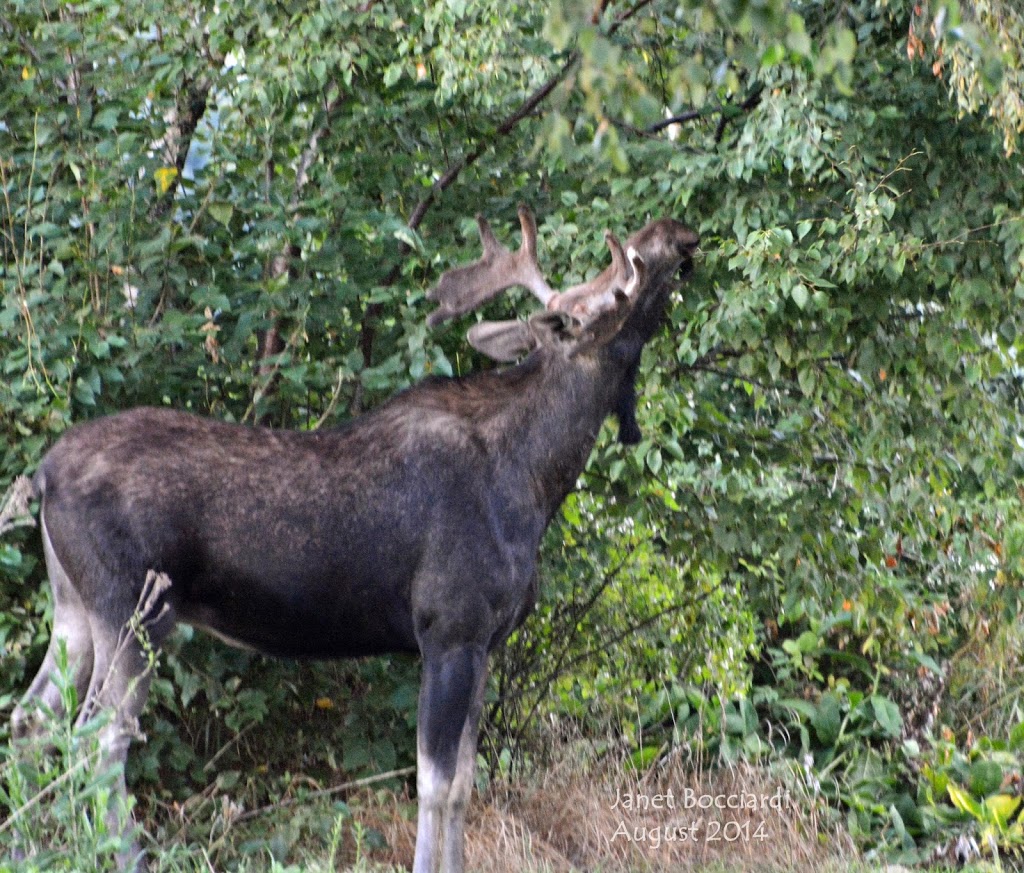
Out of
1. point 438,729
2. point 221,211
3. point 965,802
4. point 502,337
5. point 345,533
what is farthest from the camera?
point 965,802

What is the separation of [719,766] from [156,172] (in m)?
4.28

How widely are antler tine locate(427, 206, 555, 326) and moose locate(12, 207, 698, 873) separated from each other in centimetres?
43

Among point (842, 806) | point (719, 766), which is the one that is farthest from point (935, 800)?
point (719, 766)

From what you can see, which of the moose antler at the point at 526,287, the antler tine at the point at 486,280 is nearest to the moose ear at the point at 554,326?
the moose antler at the point at 526,287

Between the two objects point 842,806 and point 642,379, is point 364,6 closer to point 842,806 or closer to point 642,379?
point 642,379

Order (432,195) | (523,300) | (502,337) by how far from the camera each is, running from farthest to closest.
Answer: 1. (432,195)
2. (523,300)
3. (502,337)

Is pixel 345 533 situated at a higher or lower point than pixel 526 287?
lower

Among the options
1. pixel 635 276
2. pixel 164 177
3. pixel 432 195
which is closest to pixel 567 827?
pixel 635 276

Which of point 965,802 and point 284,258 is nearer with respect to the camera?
point 284,258

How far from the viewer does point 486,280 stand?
263 inches

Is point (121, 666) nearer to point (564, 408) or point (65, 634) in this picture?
point (65, 634)

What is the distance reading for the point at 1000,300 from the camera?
6676 mm

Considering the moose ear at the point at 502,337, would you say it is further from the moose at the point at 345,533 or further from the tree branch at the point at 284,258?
the tree branch at the point at 284,258

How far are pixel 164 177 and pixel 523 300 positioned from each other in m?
1.77
